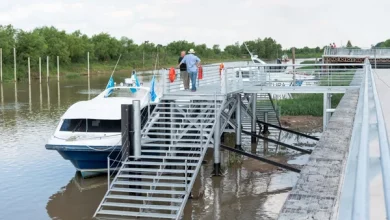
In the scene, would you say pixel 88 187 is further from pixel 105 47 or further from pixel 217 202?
pixel 105 47

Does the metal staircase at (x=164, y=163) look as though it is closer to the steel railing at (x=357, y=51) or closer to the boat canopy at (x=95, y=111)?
the boat canopy at (x=95, y=111)

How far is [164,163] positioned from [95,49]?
8522 cm

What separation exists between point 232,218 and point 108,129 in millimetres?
5809

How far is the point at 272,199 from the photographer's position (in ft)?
43.6

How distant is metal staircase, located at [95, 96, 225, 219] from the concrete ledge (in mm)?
6090

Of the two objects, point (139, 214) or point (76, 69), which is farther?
point (76, 69)

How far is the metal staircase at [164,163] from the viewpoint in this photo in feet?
37.8

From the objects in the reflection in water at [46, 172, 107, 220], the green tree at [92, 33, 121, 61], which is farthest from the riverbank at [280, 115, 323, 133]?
the green tree at [92, 33, 121, 61]

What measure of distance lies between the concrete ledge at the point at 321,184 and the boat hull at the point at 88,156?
982cm

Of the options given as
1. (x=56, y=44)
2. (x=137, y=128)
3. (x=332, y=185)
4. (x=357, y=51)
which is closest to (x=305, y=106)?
(x=137, y=128)

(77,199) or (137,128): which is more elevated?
(137,128)

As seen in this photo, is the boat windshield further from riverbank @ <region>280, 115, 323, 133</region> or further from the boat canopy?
riverbank @ <region>280, 115, 323, 133</region>

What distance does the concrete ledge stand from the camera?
3316mm

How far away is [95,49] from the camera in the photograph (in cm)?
9444
